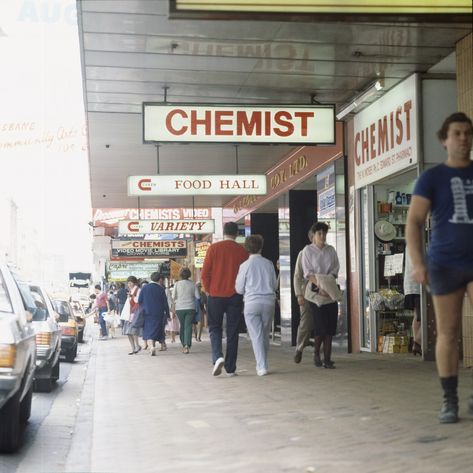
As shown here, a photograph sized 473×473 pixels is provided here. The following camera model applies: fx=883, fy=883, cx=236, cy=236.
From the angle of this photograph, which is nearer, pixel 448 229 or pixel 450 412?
pixel 448 229

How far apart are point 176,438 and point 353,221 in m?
8.92

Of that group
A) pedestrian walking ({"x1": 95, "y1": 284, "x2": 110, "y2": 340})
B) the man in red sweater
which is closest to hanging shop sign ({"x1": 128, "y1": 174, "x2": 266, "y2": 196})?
the man in red sweater

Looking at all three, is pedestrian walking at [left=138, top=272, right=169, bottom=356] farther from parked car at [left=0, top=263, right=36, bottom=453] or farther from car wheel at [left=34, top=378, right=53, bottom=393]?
parked car at [left=0, top=263, right=36, bottom=453]

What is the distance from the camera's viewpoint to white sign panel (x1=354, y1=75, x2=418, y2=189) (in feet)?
40.4

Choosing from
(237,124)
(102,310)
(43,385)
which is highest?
(237,124)

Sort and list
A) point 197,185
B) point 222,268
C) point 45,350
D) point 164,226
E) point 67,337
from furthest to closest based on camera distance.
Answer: point 164,226 → point 67,337 → point 197,185 → point 45,350 → point 222,268

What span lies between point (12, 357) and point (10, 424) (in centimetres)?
82

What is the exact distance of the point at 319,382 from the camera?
9609 mm

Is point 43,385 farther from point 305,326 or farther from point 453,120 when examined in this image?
point 453,120

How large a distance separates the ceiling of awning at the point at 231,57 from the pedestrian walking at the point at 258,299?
268 centimetres

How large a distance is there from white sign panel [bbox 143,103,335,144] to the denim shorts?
5768mm

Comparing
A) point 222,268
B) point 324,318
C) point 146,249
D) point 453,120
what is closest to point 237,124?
point 222,268

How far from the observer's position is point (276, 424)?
665 cm

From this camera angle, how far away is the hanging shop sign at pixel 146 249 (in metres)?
30.6
